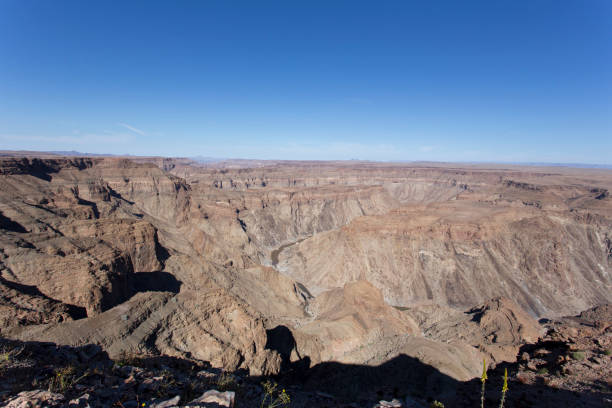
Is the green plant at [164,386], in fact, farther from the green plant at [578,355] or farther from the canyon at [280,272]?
the green plant at [578,355]

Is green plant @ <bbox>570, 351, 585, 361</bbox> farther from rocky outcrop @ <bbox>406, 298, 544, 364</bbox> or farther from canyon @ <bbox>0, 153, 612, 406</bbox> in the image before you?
rocky outcrop @ <bbox>406, 298, 544, 364</bbox>

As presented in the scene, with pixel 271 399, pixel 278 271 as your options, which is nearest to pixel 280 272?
pixel 278 271

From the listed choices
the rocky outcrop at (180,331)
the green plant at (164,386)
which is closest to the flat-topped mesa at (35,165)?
the rocky outcrop at (180,331)

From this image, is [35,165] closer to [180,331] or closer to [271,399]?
[180,331]

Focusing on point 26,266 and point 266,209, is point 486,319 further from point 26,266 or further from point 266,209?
point 266,209

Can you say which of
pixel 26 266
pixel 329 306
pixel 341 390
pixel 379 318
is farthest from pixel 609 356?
pixel 26 266

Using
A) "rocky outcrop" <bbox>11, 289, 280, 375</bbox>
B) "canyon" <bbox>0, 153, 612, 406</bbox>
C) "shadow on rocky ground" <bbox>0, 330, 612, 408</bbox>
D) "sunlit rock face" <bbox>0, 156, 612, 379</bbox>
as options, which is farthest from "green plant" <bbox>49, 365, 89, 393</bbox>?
"sunlit rock face" <bbox>0, 156, 612, 379</bbox>

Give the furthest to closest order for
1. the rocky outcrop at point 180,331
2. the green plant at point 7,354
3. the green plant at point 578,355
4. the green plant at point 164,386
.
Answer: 1. the rocky outcrop at point 180,331
2. the green plant at point 578,355
3. the green plant at point 7,354
4. the green plant at point 164,386

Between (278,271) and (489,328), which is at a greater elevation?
(489,328)

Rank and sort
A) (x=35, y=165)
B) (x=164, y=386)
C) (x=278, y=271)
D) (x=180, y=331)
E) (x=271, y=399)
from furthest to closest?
1. (x=35, y=165)
2. (x=278, y=271)
3. (x=180, y=331)
4. (x=271, y=399)
5. (x=164, y=386)
